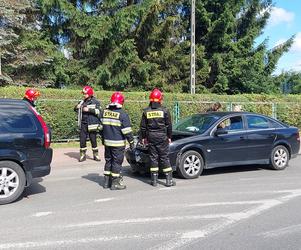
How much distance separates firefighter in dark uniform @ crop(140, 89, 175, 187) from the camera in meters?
8.91

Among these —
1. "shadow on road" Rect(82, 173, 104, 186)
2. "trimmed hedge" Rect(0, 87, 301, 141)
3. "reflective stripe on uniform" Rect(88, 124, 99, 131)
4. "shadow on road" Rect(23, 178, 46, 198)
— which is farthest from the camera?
"trimmed hedge" Rect(0, 87, 301, 141)

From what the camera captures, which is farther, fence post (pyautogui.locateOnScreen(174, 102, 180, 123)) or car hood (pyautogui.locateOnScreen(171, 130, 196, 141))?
fence post (pyautogui.locateOnScreen(174, 102, 180, 123))

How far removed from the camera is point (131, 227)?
247 inches

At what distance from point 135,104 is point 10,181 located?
10.4 meters

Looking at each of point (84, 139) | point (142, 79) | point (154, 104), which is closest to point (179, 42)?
point (142, 79)

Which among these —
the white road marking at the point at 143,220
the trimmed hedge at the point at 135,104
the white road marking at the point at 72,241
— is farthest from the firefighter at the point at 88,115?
the white road marking at the point at 72,241

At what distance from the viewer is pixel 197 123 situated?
427 inches

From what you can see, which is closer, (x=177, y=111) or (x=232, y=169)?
(x=232, y=169)

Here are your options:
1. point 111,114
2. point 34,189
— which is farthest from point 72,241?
point 34,189

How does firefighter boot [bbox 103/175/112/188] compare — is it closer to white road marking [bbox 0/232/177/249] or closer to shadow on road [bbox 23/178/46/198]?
shadow on road [bbox 23/178/46/198]

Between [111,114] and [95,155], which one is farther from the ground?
[111,114]

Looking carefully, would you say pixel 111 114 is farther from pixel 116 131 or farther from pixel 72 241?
pixel 72 241

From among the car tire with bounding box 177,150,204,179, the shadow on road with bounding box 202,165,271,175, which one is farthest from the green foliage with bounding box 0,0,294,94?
the car tire with bounding box 177,150,204,179

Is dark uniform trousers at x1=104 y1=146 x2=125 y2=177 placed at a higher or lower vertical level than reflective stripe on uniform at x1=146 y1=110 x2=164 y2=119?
lower
